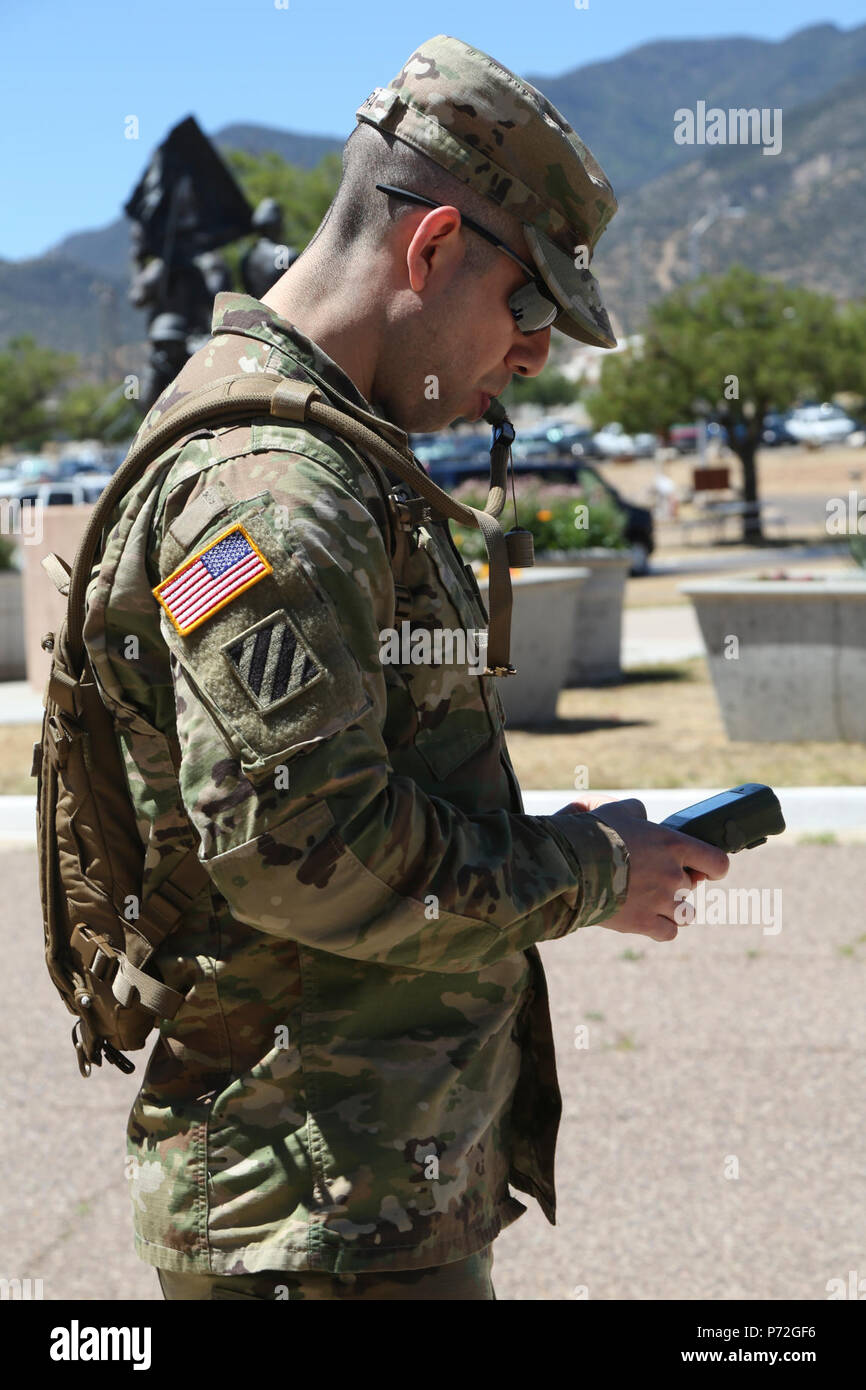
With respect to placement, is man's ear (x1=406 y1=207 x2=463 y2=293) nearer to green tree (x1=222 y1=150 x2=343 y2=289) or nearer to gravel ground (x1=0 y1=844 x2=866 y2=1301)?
gravel ground (x1=0 y1=844 x2=866 y2=1301)

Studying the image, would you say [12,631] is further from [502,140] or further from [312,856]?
[312,856]

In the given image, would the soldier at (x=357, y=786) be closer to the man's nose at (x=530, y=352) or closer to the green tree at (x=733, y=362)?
the man's nose at (x=530, y=352)

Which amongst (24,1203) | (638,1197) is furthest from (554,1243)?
(24,1203)

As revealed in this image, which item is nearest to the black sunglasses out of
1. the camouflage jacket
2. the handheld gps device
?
the camouflage jacket

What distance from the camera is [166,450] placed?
151 centimetres

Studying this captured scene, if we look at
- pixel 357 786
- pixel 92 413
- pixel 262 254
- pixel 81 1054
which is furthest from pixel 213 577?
pixel 92 413

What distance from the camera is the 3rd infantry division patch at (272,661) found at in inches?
53.5

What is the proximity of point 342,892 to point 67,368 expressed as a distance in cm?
5620

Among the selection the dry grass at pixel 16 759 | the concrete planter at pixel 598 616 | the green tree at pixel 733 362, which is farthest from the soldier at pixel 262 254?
the green tree at pixel 733 362

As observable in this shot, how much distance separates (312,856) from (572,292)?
748mm

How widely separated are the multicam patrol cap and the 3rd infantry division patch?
562 mm

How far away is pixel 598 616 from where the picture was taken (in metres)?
11.9

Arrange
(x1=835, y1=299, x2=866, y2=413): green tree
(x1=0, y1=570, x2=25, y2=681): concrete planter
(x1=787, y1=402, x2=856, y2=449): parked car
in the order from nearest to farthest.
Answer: (x1=0, y1=570, x2=25, y2=681): concrete planter < (x1=835, y1=299, x2=866, y2=413): green tree < (x1=787, y1=402, x2=856, y2=449): parked car

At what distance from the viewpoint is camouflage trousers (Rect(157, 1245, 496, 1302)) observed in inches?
62.7
